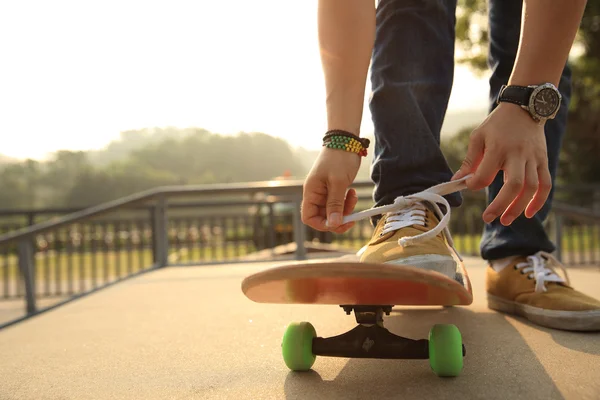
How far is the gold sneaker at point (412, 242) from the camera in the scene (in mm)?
998

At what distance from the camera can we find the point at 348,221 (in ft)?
3.40

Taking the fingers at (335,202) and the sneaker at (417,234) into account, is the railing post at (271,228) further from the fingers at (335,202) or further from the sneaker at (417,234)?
the fingers at (335,202)

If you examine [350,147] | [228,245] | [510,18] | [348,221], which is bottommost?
[228,245]

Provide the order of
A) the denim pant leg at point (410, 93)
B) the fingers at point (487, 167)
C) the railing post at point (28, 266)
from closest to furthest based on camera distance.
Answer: the fingers at point (487, 167) → the denim pant leg at point (410, 93) → the railing post at point (28, 266)

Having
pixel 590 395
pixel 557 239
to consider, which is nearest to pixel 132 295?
pixel 590 395

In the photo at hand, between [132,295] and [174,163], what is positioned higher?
[174,163]

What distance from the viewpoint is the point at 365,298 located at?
871mm

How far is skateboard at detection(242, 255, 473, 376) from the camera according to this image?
78 centimetres

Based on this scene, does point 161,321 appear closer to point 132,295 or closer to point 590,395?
point 132,295

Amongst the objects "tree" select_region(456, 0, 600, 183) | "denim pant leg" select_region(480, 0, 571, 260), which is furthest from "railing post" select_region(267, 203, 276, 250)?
"tree" select_region(456, 0, 600, 183)

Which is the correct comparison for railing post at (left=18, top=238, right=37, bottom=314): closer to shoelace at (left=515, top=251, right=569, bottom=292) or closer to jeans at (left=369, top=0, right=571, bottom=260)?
jeans at (left=369, top=0, right=571, bottom=260)

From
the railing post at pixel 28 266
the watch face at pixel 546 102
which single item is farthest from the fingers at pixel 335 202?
the railing post at pixel 28 266

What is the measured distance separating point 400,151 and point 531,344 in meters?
0.49

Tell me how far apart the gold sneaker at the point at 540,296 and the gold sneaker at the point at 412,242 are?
1.03 ft
